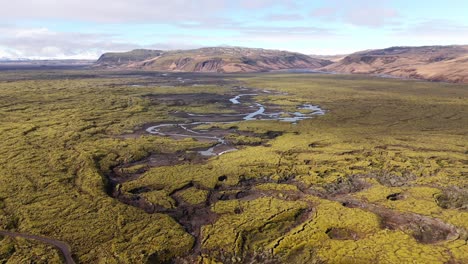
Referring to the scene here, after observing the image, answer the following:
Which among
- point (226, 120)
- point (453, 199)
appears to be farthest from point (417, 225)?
point (226, 120)

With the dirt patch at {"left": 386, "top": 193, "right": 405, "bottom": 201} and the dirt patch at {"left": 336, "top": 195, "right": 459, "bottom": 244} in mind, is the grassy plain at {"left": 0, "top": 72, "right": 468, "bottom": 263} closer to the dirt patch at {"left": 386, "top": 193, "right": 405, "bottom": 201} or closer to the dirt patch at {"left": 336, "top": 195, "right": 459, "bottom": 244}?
the dirt patch at {"left": 336, "top": 195, "right": 459, "bottom": 244}

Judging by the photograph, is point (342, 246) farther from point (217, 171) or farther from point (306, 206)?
point (217, 171)

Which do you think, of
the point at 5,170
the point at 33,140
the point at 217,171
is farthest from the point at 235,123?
the point at 5,170

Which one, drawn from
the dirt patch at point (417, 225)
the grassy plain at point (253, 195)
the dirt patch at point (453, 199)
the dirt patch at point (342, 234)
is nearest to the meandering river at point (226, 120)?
the grassy plain at point (253, 195)

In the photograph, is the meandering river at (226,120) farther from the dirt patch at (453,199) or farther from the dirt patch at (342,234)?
the dirt patch at (453,199)

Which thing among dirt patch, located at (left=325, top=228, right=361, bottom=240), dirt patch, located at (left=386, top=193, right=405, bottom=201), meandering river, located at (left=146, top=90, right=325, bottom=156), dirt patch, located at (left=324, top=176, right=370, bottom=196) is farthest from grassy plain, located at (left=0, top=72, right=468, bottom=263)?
meandering river, located at (left=146, top=90, right=325, bottom=156)

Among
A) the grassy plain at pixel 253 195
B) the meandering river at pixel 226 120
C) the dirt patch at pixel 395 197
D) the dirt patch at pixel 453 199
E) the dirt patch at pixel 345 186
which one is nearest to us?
the grassy plain at pixel 253 195

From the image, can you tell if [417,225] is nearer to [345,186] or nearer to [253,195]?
[345,186]

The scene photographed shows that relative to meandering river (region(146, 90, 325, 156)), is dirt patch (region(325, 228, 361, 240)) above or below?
below
